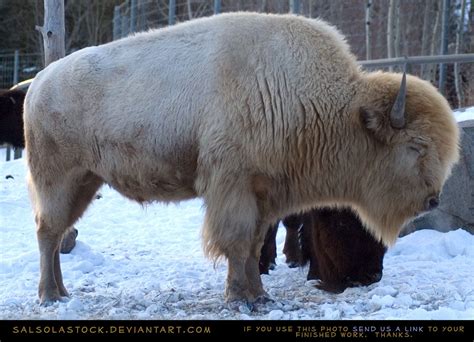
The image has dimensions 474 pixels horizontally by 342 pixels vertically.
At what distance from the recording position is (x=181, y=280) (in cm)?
725

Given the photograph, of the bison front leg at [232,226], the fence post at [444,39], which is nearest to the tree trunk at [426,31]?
the fence post at [444,39]

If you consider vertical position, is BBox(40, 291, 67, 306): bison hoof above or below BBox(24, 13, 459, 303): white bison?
below

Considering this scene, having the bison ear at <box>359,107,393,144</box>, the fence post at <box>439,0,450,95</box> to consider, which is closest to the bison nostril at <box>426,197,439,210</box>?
the bison ear at <box>359,107,393,144</box>

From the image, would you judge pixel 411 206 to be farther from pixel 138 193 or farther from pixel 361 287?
pixel 138 193

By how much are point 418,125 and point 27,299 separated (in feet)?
11.5

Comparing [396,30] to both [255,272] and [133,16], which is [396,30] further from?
[255,272]

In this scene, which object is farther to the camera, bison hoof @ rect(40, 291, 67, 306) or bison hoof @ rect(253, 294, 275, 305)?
bison hoof @ rect(40, 291, 67, 306)

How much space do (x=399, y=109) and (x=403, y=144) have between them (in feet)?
0.94

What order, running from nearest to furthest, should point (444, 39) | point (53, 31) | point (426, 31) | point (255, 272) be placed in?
point (255, 272)
point (53, 31)
point (444, 39)
point (426, 31)

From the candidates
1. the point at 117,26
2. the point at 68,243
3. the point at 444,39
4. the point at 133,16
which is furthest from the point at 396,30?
the point at 68,243

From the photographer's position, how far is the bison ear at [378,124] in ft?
19.4

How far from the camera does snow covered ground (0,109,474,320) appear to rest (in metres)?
5.83

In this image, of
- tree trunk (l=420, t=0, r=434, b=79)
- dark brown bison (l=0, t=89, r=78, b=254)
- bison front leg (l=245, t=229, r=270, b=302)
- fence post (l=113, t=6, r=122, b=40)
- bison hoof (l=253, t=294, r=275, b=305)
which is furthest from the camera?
fence post (l=113, t=6, r=122, b=40)

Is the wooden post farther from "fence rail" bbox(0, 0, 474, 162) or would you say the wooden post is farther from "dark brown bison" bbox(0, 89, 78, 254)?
"dark brown bison" bbox(0, 89, 78, 254)
